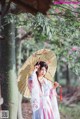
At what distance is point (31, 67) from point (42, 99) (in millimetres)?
520

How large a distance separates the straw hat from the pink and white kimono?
0.27 ft

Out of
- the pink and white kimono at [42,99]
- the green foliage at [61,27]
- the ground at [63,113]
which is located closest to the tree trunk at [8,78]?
the green foliage at [61,27]

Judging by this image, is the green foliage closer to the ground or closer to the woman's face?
the woman's face

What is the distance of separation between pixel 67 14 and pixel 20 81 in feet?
4.72

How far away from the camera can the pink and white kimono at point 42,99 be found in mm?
5133

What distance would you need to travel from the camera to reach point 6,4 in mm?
5375

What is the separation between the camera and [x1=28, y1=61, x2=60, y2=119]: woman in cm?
514

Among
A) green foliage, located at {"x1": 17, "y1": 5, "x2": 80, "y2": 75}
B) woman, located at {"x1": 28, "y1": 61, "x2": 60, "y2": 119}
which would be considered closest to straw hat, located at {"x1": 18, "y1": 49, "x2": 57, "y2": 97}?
woman, located at {"x1": 28, "y1": 61, "x2": 60, "y2": 119}

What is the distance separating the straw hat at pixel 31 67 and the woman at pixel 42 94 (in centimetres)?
6

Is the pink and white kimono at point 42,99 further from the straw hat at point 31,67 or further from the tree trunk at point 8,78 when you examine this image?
the tree trunk at point 8,78

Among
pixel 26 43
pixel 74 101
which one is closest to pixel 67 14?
pixel 26 43

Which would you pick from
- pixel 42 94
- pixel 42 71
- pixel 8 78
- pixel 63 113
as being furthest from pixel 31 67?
pixel 63 113

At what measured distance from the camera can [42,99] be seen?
5.23m

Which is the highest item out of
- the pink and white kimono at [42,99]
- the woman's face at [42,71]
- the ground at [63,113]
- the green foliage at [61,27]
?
the green foliage at [61,27]
